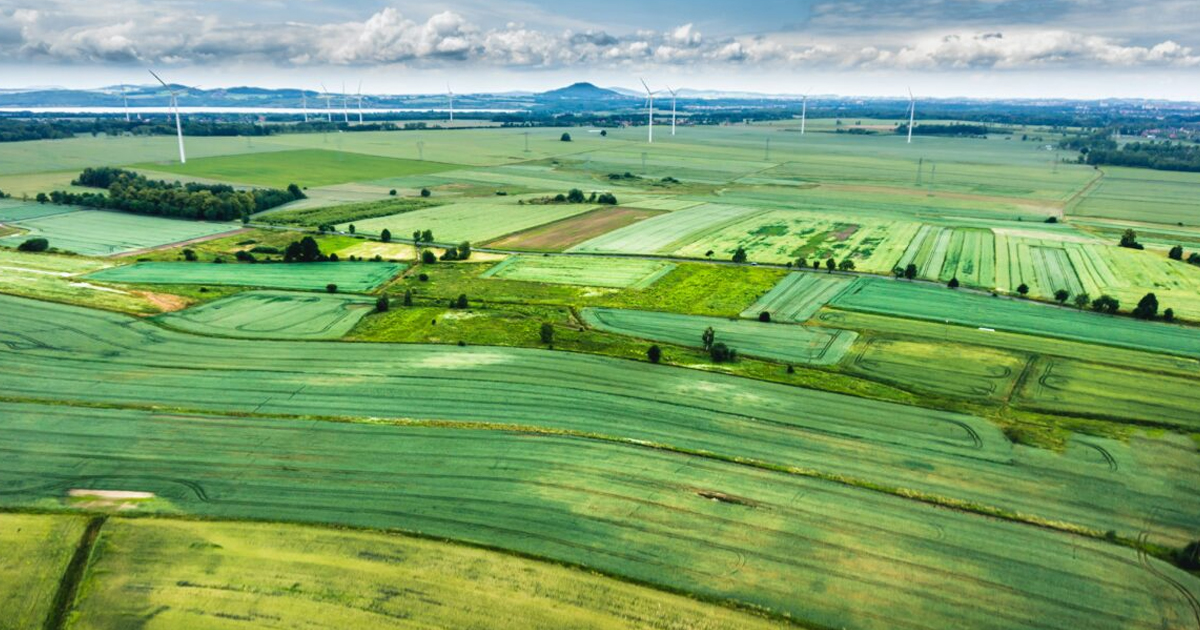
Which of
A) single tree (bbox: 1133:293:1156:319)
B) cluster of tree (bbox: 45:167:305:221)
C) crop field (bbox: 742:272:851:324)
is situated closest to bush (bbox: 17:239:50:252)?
cluster of tree (bbox: 45:167:305:221)

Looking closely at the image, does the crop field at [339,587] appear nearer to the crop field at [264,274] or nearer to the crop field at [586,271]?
the crop field at [264,274]

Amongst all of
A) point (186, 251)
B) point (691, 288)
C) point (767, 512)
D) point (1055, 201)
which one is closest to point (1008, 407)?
point (767, 512)

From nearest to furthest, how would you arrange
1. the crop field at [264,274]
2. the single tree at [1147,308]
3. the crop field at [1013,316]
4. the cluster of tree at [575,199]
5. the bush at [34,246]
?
the crop field at [1013,316], the single tree at [1147,308], the crop field at [264,274], the bush at [34,246], the cluster of tree at [575,199]

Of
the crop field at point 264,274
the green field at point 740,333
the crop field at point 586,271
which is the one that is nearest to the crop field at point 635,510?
the green field at point 740,333

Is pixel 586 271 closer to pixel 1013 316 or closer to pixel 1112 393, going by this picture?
pixel 1013 316

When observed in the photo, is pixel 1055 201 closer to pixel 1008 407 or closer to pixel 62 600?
pixel 1008 407
